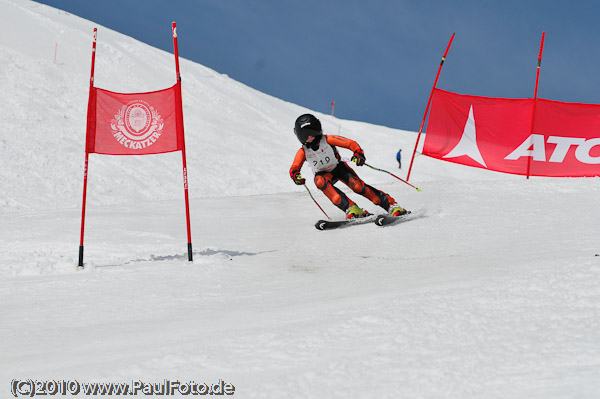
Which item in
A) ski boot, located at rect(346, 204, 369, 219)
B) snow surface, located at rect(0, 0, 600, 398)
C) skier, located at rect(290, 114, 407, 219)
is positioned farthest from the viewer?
ski boot, located at rect(346, 204, 369, 219)

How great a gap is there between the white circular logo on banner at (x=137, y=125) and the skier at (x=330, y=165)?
8.05 feet

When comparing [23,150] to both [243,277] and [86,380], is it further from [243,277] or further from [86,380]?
[86,380]

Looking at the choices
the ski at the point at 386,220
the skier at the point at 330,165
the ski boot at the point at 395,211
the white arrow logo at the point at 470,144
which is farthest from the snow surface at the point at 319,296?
the white arrow logo at the point at 470,144

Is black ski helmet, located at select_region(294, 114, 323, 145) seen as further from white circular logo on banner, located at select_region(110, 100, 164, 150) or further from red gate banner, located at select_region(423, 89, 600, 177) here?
red gate banner, located at select_region(423, 89, 600, 177)

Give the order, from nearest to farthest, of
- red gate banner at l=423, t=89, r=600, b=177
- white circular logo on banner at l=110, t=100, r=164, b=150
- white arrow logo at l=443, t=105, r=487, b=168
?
white circular logo on banner at l=110, t=100, r=164, b=150, red gate banner at l=423, t=89, r=600, b=177, white arrow logo at l=443, t=105, r=487, b=168

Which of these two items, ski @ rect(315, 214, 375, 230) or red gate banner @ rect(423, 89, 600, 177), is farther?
red gate banner @ rect(423, 89, 600, 177)

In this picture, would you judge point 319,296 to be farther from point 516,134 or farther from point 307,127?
point 516,134

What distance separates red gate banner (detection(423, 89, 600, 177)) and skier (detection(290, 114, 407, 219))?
3.78 metres

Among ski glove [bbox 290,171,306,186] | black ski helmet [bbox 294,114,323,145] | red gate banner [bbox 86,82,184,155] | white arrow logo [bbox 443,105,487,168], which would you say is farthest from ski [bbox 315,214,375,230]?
white arrow logo [bbox 443,105,487,168]

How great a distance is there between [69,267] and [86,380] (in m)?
3.63

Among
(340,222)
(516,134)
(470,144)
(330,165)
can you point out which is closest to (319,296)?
(340,222)

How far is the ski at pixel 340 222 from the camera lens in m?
8.15

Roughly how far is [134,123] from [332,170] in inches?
129

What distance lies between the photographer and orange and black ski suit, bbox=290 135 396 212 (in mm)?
8344
